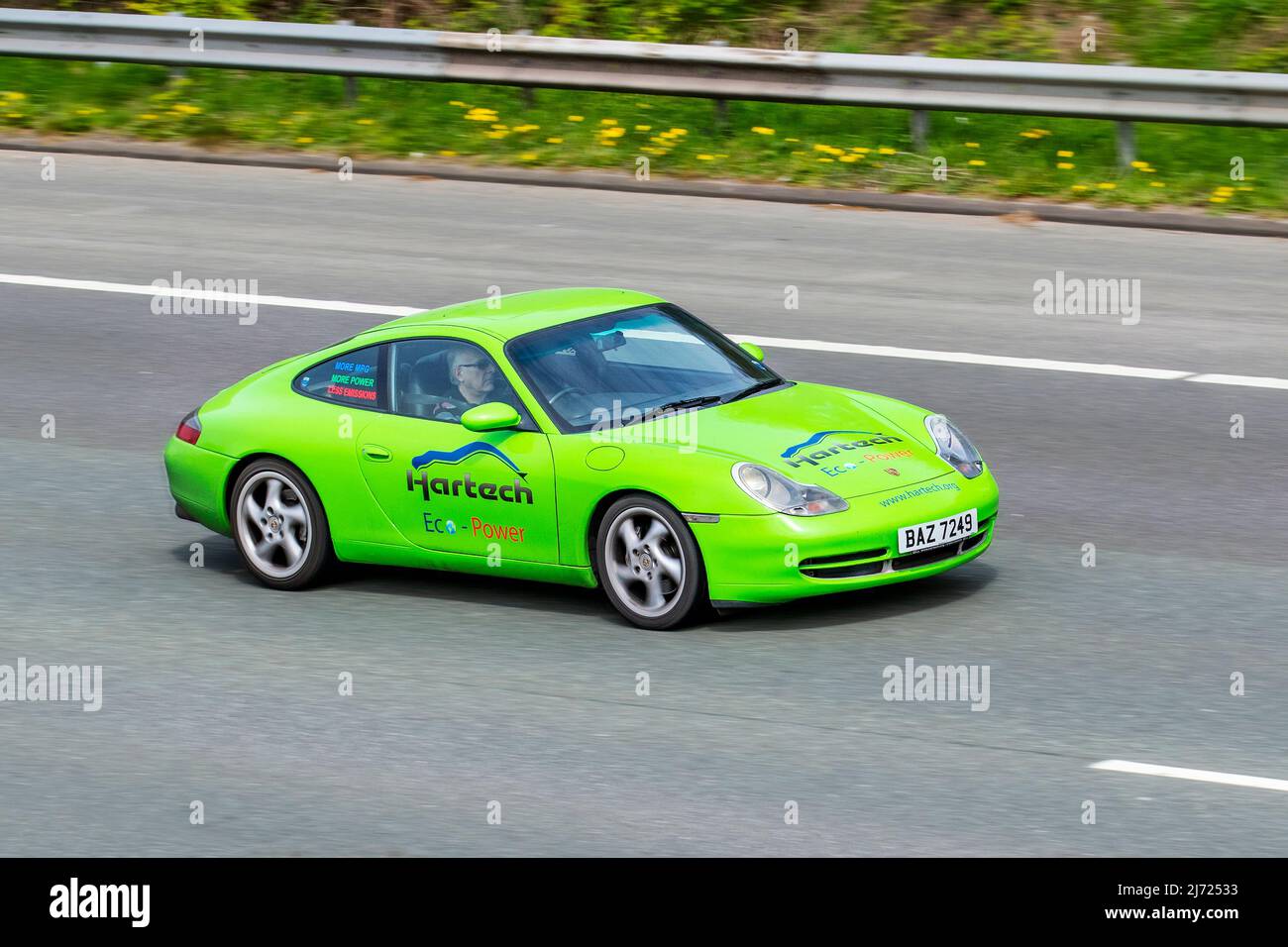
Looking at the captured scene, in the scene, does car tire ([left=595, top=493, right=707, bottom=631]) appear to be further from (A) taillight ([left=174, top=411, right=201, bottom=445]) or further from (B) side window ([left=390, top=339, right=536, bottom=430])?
(A) taillight ([left=174, top=411, right=201, bottom=445])

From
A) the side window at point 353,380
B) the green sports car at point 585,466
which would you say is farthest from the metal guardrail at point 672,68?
the side window at point 353,380

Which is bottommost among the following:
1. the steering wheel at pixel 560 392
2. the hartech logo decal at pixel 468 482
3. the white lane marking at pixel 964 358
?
the white lane marking at pixel 964 358

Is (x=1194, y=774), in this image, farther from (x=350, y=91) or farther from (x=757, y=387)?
(x=350, y=91)

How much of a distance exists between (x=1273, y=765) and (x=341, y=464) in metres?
4.26

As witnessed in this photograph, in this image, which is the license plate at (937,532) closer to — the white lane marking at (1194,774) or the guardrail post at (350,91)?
the white lane marking at (1194,774)

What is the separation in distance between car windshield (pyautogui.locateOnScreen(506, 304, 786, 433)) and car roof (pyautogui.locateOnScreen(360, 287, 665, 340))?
0.24 feet

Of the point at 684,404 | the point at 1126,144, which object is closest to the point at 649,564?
the point at 684,404

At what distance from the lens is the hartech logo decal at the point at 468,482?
347 inches

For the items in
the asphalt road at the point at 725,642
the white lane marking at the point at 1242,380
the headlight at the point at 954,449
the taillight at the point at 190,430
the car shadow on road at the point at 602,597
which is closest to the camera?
the asphalt road at the point at 725,642

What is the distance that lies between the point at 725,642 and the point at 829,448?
0.98 m

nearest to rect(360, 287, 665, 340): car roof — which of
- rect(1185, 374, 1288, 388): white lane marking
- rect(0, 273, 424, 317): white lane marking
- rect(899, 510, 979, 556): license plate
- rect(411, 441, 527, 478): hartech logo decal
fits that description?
rect(411, 441, 527, 478): hartech logo decal

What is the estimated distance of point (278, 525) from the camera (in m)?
9.48

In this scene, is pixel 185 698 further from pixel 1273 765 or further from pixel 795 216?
pixel 795 216

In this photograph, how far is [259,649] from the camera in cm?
859
